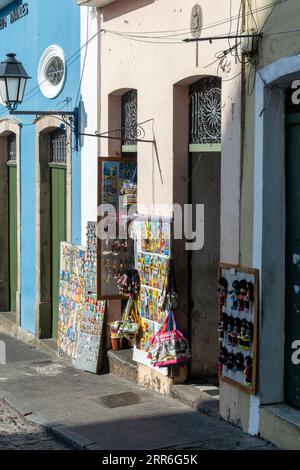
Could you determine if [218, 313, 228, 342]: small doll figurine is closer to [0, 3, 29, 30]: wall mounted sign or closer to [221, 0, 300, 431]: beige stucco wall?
[221, 0, 300, 431]: beige stucco wall

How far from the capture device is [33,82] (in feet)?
44.0

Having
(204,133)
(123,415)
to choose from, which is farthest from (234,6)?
(123,415)

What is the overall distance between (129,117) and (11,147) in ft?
17.3

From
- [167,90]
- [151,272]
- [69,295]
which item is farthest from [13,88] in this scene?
[151,272]

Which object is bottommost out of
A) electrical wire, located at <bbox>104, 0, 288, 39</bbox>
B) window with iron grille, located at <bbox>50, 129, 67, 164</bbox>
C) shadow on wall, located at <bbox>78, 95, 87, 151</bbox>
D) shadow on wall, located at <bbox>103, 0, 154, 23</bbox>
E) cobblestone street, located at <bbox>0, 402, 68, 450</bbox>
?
cobblestone street, located at <bbox>0, 402, 68, 450</bbox>

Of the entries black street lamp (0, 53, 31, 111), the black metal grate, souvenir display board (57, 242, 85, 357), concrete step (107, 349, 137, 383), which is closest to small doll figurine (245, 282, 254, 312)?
the black metal grate

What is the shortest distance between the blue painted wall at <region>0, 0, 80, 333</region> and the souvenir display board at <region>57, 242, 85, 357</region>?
0.94ft

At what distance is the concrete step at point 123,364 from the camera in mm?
10055

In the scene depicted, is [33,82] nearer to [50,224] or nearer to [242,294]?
[50,224]

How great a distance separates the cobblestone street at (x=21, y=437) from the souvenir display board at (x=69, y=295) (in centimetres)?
255

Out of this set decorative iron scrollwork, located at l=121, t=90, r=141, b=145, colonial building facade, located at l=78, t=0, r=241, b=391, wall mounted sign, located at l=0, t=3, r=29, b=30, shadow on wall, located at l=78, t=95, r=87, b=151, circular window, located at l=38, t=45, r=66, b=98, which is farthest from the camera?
wall mounted sign, located at l=0, t=3, r=29, b=30

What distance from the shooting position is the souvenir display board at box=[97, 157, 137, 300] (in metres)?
10.1

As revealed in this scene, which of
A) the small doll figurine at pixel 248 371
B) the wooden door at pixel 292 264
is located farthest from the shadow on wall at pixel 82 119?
the small doll figurine at pixel 248 371

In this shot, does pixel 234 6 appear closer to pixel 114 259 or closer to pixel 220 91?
pixel 220 91
